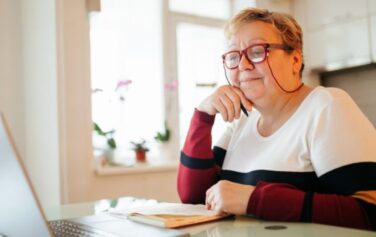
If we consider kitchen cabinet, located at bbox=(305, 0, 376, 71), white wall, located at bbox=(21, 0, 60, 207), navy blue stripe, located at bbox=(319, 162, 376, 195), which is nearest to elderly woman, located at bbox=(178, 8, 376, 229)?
navy blue stripe, located at bbox=(319, 162, 376, 195)

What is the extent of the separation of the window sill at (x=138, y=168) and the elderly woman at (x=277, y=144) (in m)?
1.24

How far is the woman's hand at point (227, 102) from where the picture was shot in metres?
1.22

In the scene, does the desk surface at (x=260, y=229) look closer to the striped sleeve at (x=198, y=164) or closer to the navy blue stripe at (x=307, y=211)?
the navy blue stripe at (x=307, y=211)

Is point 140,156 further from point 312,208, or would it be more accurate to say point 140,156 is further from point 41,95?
point 312,208

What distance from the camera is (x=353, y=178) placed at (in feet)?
3.10

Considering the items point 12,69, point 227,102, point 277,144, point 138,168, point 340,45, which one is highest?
point 340,45

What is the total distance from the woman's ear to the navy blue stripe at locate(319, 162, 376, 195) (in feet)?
1.25

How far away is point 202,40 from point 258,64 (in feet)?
7.12

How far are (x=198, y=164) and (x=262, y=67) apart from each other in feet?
1.17

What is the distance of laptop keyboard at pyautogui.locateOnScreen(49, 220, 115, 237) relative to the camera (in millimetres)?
826

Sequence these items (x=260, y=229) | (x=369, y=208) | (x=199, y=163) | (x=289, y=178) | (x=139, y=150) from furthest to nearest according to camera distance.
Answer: (x=139, y=150), (x=199, y=163), (x=289, y=178), (x=369, y=208), (x=260, y=229)

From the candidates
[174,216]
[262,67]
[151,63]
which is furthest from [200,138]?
[151,63]

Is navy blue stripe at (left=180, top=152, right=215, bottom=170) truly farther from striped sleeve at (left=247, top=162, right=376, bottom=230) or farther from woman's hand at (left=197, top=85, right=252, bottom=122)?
striped sleeve at (left=247, top=162, right=376, bottom=230)

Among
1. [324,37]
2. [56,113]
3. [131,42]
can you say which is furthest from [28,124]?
[324,37]
